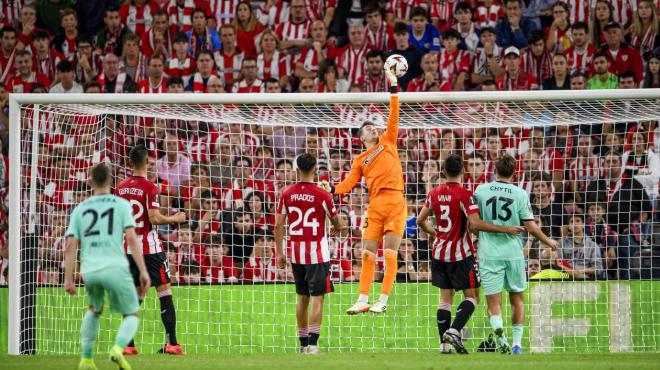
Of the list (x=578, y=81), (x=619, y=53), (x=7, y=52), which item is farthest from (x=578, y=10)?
(x=7, y=52)

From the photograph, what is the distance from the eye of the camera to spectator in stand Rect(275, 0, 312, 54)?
59.4 feet

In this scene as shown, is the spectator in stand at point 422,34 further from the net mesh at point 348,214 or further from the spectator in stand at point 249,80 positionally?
the net mesh at point 348,214

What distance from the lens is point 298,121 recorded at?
13617 millimetres

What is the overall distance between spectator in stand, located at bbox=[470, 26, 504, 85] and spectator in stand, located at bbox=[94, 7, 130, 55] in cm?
573

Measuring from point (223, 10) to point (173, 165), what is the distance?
15.0 feet

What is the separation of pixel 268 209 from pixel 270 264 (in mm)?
828

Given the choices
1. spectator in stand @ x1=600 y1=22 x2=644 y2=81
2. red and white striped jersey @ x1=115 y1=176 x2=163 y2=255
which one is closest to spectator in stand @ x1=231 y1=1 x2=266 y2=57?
spectator in stand @ x1=600 y1=22 x2=644 y2=81

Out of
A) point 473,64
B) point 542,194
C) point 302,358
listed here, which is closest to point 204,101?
point 302,358

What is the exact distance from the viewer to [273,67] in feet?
58.0

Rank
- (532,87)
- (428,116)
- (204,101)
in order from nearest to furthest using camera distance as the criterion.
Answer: (204,101) → (428,116) → (532,87)

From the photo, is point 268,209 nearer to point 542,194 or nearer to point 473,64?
point 542,194

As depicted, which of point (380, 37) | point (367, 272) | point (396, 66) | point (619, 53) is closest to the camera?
point (396, 66)

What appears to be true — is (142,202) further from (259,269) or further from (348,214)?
(348,214)

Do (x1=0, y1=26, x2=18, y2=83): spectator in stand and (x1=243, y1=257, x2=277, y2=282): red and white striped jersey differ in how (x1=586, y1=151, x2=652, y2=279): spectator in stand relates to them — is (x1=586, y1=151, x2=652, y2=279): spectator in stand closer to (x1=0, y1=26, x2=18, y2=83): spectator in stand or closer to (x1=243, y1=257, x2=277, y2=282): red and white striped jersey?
(x1=243, y1=257, x2=277, y2=282): red and white striped jersey
